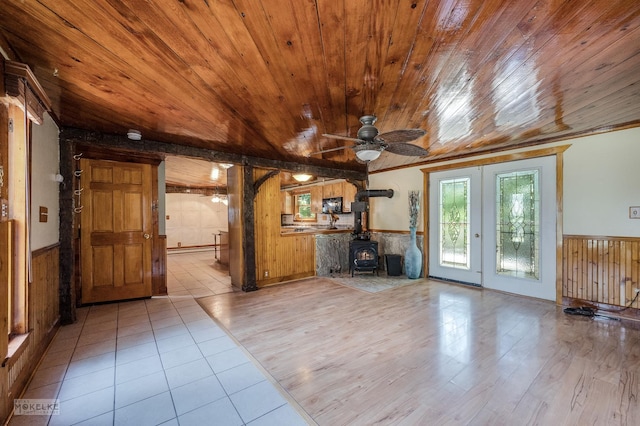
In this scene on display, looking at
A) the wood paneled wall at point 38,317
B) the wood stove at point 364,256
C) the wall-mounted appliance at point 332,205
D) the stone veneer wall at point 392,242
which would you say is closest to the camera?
the wood paneled wall at point 38,317

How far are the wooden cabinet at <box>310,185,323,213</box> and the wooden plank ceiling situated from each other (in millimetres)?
4694

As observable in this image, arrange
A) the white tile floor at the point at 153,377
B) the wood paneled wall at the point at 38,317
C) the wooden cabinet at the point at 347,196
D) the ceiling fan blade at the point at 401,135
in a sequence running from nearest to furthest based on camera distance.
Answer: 1. the white tile floor at the point at 153,377
2. the wood paneled wall at the point at 38,317
3. the ceiling fan blade at the point at 401,135
4. the wooden cabinet at the point at 347,196

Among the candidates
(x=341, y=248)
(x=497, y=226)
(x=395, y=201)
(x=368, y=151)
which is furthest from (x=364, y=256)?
(x=368, y=151)

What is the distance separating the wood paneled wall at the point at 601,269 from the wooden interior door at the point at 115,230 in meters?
6.21

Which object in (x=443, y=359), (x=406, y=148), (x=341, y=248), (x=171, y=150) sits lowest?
(x=443, y=359)

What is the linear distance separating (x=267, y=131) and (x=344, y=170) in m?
3.06

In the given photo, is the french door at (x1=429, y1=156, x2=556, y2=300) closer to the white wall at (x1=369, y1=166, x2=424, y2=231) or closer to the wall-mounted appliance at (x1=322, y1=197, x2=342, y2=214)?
the white wall at (x1=369, y1=166, x2=424, y2=231)

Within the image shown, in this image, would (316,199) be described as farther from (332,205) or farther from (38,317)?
(38,317)

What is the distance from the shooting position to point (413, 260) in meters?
5.17

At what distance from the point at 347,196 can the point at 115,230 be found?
4.93 m

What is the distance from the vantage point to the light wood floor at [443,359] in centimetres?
173

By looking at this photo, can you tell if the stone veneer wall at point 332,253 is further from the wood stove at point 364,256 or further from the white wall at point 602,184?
the white wall at point 602,184

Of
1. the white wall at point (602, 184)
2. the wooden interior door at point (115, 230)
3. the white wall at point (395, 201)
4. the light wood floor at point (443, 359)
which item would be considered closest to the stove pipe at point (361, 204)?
the white wall at point (395, 201)

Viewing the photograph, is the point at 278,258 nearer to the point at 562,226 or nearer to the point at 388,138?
the point at 388,138
